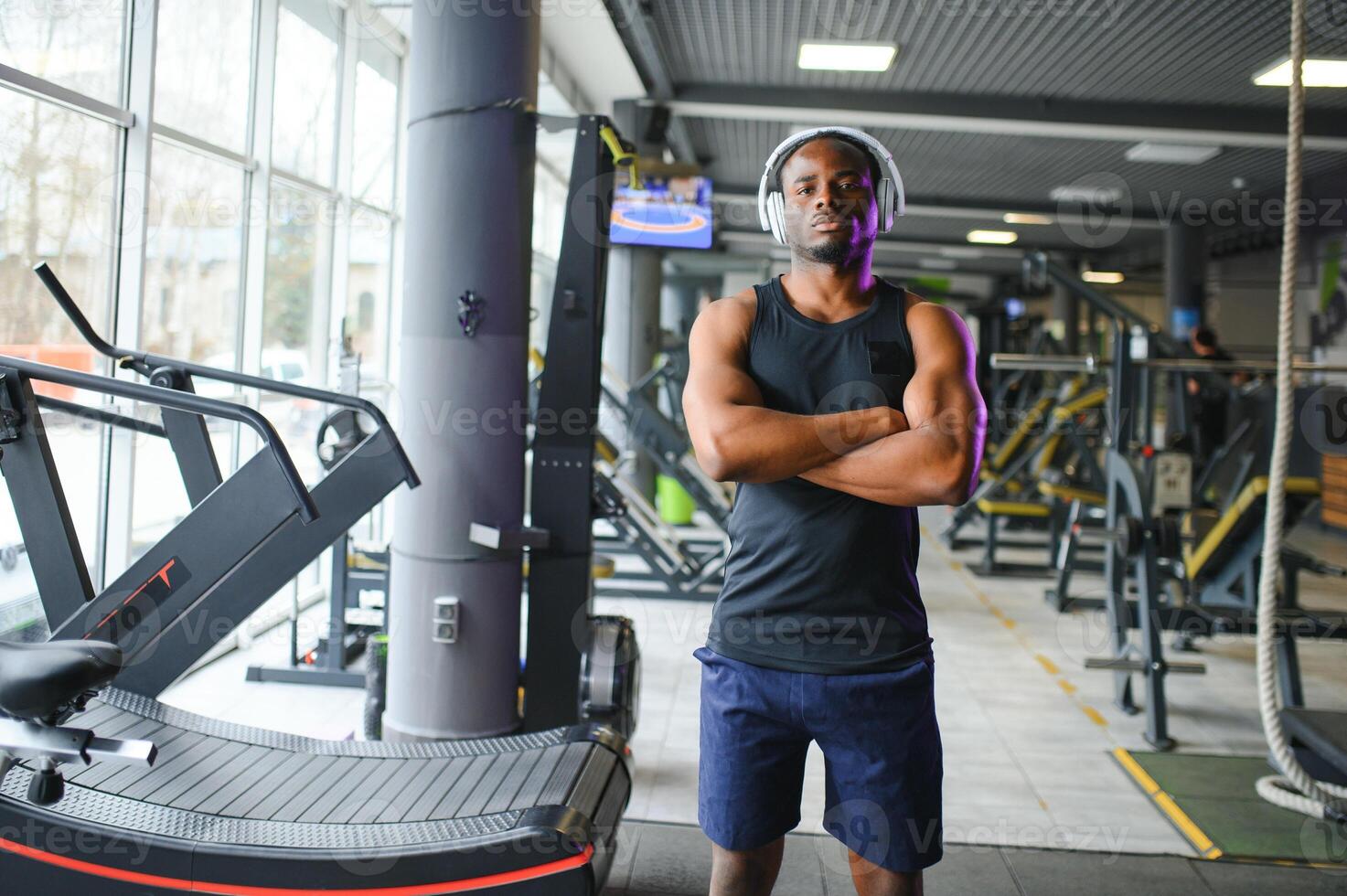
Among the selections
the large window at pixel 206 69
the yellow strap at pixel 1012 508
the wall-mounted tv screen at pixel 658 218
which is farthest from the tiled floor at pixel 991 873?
the yellow strap at pixel 1012 508

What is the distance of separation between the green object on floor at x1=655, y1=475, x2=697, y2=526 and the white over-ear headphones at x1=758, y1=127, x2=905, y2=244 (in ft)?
24.2

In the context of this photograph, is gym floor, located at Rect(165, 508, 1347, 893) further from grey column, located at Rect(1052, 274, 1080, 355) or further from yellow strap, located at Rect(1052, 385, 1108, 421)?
grey column, located at Rect(1052, 274, 1080, 355)

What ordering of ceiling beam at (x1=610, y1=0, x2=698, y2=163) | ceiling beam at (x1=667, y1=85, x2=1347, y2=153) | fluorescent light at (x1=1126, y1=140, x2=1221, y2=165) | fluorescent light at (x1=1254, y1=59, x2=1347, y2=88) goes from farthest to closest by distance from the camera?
fluorescent light at (x1=1126, y1=140, x2=1221, y2=165) < ceiling beam at (x1=667, y1=85, x2=1347, y2=153) < fluorescent light at (x1=1254, y1=59, x2=1347, y2=88) < ceiling beam at (x1=610, y1=0, x2=698, y2=163)

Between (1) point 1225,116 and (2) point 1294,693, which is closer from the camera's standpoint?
(2) point 1294,693

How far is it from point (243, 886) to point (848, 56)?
6747 mm

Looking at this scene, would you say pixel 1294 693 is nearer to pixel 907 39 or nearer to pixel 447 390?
pixel 447 390

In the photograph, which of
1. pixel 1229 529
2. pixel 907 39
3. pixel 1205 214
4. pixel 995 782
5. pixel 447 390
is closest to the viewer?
pixel 447 390

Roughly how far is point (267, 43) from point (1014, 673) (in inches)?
195

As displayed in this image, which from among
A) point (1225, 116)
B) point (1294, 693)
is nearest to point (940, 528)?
point (1225, 116)

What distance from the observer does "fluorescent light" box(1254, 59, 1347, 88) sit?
695 centimetres

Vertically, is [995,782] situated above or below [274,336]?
below

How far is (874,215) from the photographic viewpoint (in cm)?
172

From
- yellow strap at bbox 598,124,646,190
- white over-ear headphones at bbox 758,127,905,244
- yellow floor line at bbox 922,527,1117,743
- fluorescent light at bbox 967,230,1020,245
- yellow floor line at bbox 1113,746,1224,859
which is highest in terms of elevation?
fluorescent light at bbox 967,230,1020,245

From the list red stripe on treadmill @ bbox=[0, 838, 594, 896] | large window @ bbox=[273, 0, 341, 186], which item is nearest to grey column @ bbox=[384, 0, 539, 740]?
red stripe on treadmill @ bbox=[0, 838, 594, 896]
